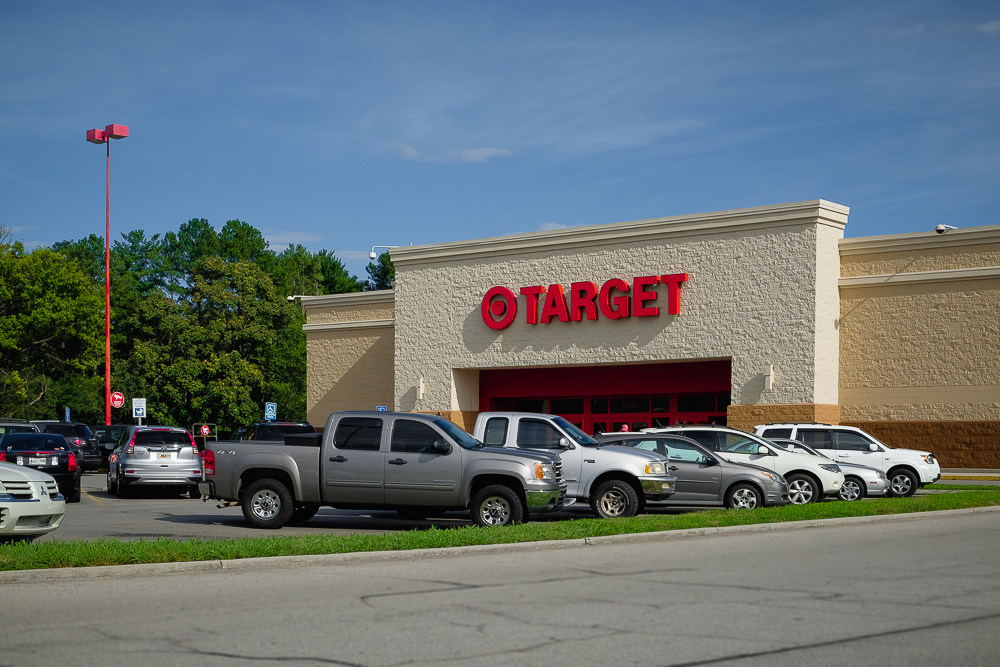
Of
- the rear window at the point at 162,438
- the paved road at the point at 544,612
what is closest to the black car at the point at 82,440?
the rear window at the point at 162,438

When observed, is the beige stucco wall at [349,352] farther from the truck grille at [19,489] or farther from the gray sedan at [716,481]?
the truck grille at [19,489]

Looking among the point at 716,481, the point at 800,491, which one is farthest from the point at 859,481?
the point at 716,481

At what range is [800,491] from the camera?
21672mm

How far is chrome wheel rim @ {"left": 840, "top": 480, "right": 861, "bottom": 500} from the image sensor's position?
23356 millimetres

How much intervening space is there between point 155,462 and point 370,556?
13.9m

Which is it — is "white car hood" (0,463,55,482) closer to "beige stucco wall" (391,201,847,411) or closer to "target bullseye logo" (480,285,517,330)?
"beige stucco wall" (391,201,847,411)

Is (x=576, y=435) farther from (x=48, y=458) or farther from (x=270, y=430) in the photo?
(x=48, y=458)

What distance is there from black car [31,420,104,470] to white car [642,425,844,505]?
2511cm

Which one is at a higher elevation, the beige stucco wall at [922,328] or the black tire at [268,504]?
the beige stucco wall at [922,328]

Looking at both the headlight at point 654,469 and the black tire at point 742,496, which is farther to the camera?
the black tire at point 742,496

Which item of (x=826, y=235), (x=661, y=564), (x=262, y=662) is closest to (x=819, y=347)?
(x=826, y=235)

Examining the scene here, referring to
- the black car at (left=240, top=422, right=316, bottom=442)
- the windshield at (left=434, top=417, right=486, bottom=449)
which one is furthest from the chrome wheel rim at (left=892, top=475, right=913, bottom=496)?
the black car at (left=240, top=422, right=316, bottom=442)

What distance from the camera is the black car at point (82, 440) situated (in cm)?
3847

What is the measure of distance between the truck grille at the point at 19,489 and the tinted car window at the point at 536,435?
27.8 ft
